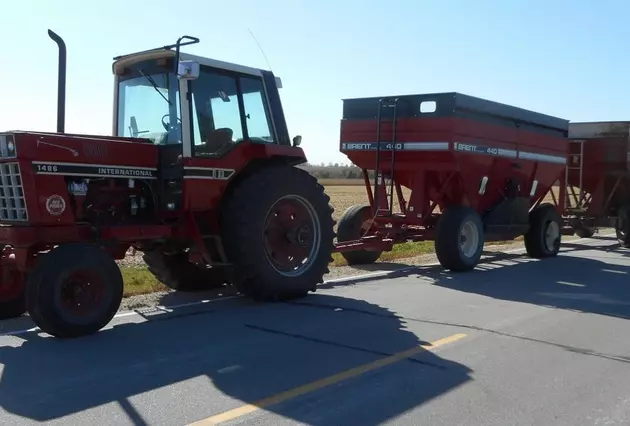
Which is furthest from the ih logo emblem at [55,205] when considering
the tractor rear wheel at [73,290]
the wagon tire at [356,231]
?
the wagon tire at [356,231]

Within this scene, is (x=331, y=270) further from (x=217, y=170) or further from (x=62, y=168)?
(x=62, y=168)

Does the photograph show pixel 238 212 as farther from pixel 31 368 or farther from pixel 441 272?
pixel 441 272

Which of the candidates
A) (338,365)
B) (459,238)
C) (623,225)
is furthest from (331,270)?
(623,225)

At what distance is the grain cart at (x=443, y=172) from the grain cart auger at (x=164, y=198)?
268cm

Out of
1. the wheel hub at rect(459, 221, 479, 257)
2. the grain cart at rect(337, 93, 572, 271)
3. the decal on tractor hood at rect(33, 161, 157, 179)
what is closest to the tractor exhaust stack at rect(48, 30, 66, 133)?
the decal on tractor hood at rect(33, 161, 157, 179)

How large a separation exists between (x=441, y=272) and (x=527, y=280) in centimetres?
141

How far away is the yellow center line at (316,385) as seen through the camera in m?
4.52

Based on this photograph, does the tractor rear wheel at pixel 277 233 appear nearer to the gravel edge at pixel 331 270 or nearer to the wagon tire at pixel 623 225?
the gravel edge at pixel 331 270

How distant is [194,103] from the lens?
7.84 m

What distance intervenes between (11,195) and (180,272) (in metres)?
2.61

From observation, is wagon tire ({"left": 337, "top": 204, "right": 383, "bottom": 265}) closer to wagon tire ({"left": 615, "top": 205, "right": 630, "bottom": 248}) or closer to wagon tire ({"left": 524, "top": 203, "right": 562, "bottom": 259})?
wagon tire ({"left": 524, "top": 203, "right": 562, "bottom": 259})

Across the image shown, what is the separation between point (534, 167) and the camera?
14.0 metres

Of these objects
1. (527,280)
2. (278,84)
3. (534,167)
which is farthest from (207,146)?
(534,167)

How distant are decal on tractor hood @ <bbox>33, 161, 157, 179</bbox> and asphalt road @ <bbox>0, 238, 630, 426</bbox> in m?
1.54
